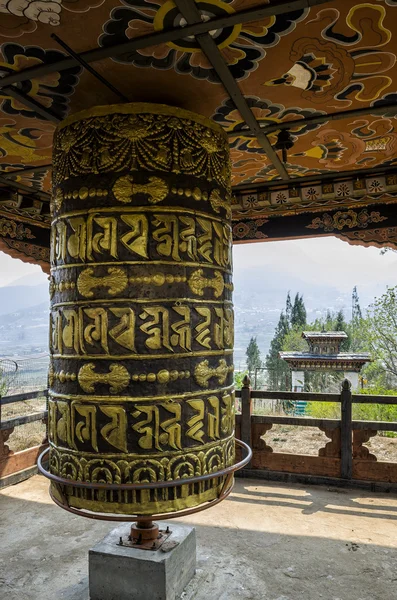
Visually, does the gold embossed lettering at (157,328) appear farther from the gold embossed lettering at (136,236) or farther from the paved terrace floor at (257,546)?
the paved terrace floor at (257,546)

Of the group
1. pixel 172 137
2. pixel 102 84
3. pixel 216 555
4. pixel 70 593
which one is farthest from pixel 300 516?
pixel 102 84

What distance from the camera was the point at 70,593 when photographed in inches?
137

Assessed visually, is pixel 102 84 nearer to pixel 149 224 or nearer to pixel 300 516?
pixel 149 224

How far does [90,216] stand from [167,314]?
78 centimetres

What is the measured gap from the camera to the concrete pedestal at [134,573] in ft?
10.5

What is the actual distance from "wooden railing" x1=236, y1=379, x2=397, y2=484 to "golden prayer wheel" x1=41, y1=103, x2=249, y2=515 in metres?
3.44

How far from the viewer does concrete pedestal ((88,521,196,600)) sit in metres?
3.21

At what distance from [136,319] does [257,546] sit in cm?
283

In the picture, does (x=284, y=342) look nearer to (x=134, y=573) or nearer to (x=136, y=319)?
(x=134, y=573)

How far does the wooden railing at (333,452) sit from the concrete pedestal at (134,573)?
9.81ft

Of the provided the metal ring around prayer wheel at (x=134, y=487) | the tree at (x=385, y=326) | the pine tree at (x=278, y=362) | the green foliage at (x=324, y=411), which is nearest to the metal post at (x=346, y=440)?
the metal ring around prayer wheel at (x=134, y=487)

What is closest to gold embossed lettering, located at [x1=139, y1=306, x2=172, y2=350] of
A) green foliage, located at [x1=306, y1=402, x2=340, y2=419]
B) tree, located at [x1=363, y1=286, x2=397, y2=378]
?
green foliage, located at [x1=306, y1=402, x2=340, y2=419]

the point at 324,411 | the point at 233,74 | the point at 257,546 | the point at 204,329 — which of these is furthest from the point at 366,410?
the point at 233,74

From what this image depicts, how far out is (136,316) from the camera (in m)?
2.77
